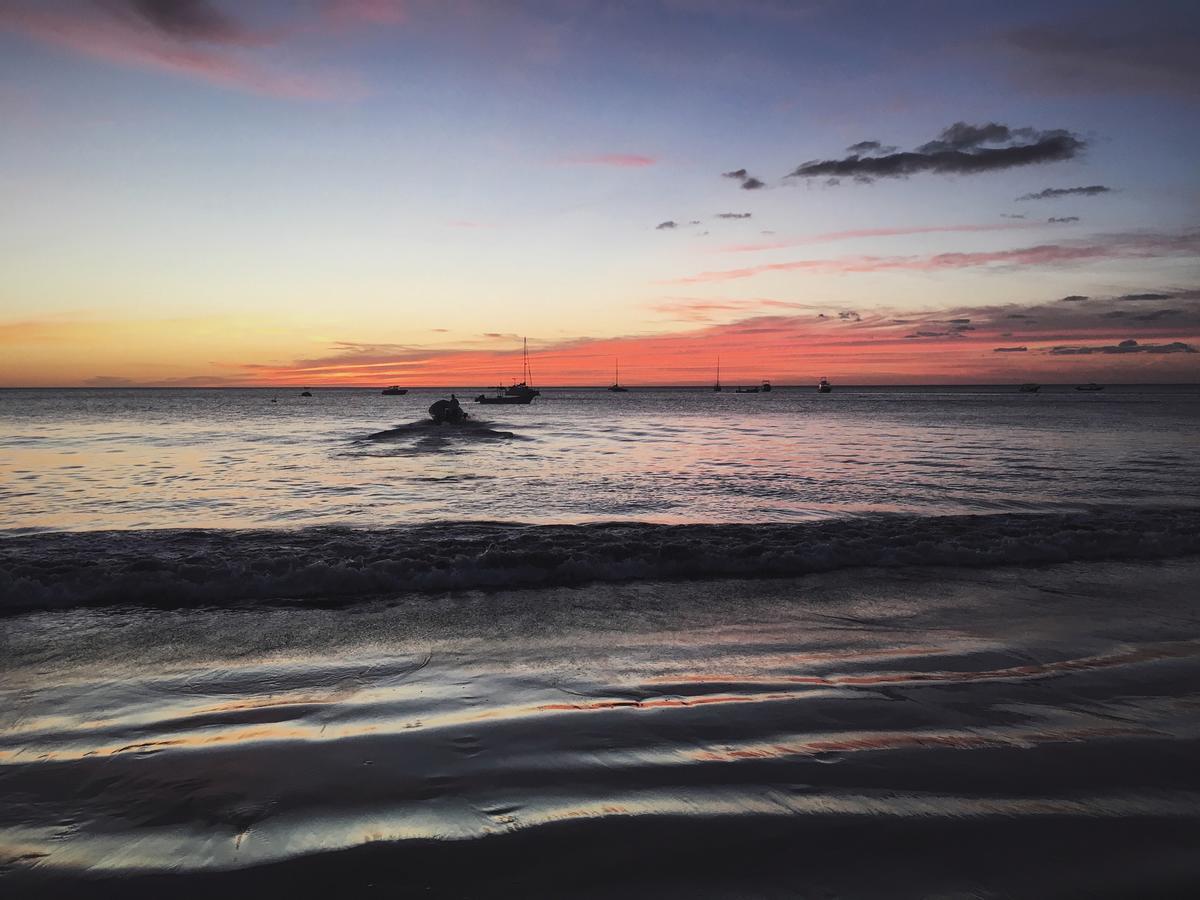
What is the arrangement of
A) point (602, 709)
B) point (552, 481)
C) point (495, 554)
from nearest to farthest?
1. point (602, 709)
2. point (495, 554)
3. point (552, 481)

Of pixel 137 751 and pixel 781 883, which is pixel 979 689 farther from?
pixel 137 751

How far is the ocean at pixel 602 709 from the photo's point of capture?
9.44 feet

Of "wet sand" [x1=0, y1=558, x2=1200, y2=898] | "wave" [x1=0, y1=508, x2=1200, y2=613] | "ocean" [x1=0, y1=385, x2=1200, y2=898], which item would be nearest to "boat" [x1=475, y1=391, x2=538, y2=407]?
"ocean" [x1=0, y1=385, x2=1200, y2=898]

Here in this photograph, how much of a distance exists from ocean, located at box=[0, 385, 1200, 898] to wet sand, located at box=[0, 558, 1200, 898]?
22mm

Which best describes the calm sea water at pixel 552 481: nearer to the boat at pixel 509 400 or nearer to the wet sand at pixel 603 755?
the wet sand at pixel 603 755

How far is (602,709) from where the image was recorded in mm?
4516

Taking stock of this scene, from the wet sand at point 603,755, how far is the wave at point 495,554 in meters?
1.20

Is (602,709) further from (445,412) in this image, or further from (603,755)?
(445,412)

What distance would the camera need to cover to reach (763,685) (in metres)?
4.98

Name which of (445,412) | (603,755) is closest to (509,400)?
(445,412)

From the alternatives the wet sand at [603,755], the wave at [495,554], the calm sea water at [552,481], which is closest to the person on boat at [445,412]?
the calm sea water at [552,481]

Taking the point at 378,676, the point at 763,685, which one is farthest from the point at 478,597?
the point at 763,685

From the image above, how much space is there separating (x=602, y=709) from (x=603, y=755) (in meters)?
0.68

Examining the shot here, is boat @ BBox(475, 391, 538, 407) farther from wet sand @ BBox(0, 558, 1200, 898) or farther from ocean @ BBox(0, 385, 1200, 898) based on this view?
wet sand @ BBox(0, 558, 1200, 898)
